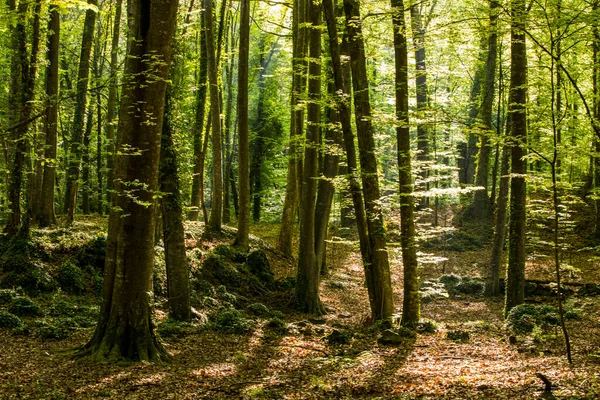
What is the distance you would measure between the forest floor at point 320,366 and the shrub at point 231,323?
192 millimetres

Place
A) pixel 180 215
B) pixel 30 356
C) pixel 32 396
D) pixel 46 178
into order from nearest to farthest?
pixel 32 396, pixel 30 356, pixel 180 215, pixel 46 178

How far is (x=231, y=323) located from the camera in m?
11.2

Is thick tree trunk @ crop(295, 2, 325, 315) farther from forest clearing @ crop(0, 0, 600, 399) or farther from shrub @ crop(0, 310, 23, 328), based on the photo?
shrub @ crop(0, 310, 23, 328)

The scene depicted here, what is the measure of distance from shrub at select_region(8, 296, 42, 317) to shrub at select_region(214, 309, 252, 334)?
351 centimetres

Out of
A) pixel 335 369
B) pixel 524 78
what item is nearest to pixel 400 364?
pixel 335 369

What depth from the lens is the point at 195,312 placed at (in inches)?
447

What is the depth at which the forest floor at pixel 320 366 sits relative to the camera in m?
6.33

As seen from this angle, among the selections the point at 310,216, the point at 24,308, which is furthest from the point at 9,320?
the point at 310,216

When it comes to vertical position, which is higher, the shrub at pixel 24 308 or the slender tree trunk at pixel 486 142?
the slender tree trunk at pixel 486 142

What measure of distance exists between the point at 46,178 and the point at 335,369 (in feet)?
35.1

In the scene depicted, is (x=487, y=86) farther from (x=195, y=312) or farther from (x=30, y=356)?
(x=30, y=356)

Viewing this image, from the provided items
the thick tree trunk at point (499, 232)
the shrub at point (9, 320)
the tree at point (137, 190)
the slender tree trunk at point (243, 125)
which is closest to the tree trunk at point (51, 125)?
the slender tree trunk at point (243, 125)

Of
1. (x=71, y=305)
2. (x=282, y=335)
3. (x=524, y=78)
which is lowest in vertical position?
(x=282, y=335)

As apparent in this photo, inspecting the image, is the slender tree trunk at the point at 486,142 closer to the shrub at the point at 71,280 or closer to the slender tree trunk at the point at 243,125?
the slender tree trunk at the point at 243,125
